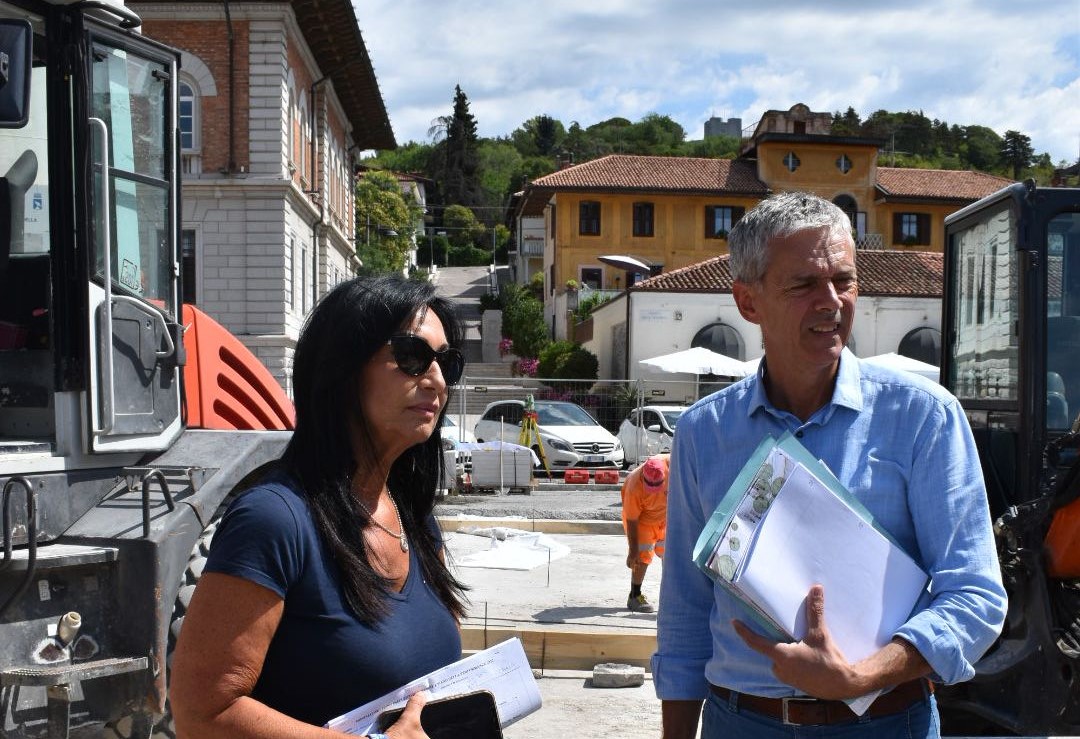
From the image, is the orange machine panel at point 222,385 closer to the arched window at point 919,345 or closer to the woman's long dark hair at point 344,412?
the woman's long dark hair at point 344,412

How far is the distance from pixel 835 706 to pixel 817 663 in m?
0.30

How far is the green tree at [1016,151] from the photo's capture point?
100 metres

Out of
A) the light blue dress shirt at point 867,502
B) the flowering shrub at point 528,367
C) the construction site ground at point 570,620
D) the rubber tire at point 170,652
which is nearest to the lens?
the light blue dress shirt at point 867,502

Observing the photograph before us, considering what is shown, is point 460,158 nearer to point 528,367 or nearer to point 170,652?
point 528,367

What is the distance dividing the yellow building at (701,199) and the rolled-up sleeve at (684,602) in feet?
172

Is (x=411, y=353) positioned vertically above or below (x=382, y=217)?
below

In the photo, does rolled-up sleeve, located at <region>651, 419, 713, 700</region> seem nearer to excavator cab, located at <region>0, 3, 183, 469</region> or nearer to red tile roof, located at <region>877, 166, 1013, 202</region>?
excavator cab, located at <region>0, 3, 183, 469</region>

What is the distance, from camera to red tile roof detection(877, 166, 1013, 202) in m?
61.4

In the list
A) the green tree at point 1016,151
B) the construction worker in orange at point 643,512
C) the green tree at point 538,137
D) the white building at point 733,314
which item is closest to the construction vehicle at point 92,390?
the construction worker in orange at point 643,512

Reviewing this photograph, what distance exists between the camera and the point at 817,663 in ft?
7.49

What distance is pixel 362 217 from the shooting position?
218 ft

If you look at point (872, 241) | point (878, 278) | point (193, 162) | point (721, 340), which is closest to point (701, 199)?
point (872, 241)

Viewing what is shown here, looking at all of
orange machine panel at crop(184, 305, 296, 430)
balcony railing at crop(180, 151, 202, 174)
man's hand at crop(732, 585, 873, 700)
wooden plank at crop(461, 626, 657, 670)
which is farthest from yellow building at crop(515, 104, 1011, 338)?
man's hand at crop(732, 585, 873, 700)

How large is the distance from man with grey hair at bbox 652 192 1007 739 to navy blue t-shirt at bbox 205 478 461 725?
754 mm
